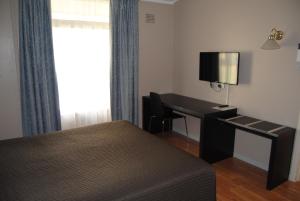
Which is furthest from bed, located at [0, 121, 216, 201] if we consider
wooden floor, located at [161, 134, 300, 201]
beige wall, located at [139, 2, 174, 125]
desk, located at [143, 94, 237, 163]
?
beige wall, located at [139, 2, 174, 125]

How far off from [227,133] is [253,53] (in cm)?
115

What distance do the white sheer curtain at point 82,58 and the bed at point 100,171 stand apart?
1.24 metres

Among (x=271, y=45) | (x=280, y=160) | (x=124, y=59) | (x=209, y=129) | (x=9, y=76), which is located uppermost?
(x=271, y=45)

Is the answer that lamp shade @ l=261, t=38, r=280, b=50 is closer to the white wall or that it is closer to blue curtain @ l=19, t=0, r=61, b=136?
blue curtain @ l=19, t=0, r=61, b=136

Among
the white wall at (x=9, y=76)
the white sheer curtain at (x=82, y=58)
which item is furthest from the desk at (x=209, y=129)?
the white wall at (x=9, y=76)

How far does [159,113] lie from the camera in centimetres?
Result: 355

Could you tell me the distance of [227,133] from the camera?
3.24 meters

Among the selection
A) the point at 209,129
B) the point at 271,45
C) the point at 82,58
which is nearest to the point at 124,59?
the point at 82,58

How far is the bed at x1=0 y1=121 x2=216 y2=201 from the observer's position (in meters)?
1.45

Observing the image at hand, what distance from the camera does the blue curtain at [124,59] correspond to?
363 centimetres

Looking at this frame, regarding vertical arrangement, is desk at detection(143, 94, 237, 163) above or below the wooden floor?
above

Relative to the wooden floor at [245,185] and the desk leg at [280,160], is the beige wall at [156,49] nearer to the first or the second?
the wooden floor at [245,185]

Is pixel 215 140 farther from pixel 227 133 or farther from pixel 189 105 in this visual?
pixel 189 105

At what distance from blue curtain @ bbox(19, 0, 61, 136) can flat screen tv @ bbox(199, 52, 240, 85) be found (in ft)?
7.34
